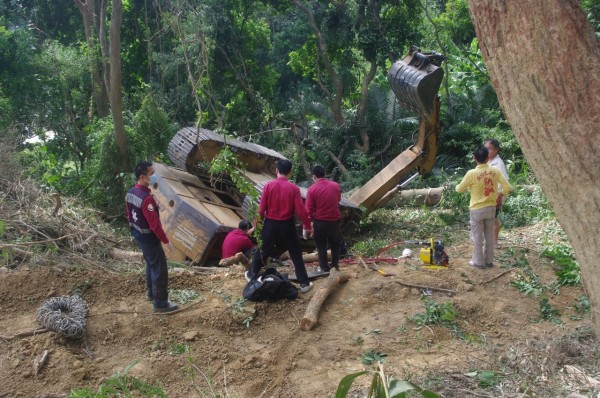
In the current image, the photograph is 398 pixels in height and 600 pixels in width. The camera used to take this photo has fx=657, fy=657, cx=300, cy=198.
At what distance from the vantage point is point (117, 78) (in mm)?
14398

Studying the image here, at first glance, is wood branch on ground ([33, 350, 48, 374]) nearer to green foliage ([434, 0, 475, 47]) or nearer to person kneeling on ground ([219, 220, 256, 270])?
person kneeling on ground ([219, 220, 256, 270])

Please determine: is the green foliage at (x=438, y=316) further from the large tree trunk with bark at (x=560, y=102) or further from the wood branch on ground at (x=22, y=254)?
the wood branch on ground at (x=22, y=254)

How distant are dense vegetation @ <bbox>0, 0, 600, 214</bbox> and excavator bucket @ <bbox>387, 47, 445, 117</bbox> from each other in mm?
5160

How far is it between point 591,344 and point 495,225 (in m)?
3.46

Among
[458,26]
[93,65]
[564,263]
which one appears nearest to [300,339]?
[564,263]

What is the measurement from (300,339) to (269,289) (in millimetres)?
966

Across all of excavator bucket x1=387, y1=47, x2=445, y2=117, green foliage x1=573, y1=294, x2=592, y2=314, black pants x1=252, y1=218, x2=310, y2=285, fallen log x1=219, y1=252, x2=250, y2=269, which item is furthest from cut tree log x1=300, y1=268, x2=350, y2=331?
excavator bucket x1=387, y1=47, x2=445, y2=117

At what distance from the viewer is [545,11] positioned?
2.78 m

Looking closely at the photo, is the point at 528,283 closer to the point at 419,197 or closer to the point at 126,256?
the point at 126,256

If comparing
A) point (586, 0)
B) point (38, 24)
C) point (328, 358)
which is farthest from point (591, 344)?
point (38, 24)

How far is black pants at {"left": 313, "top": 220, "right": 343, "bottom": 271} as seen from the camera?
841cm

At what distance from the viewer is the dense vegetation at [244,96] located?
15797 millimetres

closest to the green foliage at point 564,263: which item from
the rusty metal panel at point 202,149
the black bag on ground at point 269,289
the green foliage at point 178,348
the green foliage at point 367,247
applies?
the green foliage at point 367,247

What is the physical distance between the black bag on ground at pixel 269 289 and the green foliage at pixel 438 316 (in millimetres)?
1494
